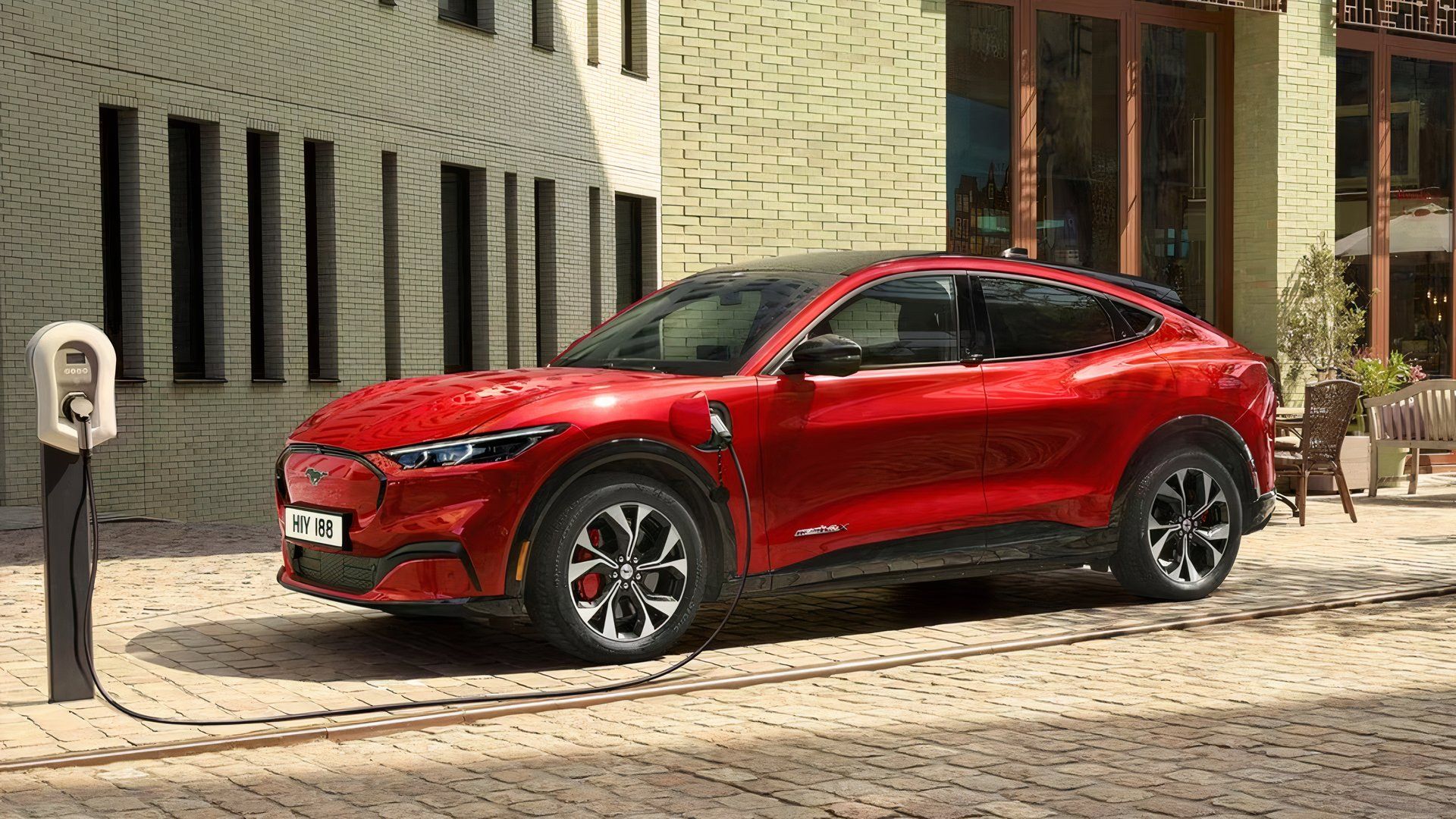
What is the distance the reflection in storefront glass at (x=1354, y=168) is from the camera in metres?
19.5

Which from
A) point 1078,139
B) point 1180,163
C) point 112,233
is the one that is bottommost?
point 112,233

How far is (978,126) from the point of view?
17.0 m

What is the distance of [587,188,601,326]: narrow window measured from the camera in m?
29.2

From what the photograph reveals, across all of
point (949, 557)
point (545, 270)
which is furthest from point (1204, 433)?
point (545, 270)

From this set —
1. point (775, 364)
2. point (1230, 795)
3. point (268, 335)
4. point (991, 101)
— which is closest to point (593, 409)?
point (775, 364)

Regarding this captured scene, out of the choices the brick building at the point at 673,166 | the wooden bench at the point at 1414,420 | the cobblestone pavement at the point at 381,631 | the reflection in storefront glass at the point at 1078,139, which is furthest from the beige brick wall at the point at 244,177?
the wooden bench at the point at 1414,420

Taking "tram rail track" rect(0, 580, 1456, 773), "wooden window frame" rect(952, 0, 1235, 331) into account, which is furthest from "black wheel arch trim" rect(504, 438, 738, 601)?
"wooden window frame" rect(952, 0, 1235, 331)

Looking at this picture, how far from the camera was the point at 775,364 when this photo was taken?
7.59 metres

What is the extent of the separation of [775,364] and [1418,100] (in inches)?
A: 622

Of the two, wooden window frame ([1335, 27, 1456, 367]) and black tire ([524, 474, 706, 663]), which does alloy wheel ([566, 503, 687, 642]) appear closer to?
black tire ([524, 474, 706, 663])

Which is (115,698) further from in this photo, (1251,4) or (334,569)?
(1251,4)

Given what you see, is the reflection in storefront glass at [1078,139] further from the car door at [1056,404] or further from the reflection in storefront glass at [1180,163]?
the car door at [1056,404]

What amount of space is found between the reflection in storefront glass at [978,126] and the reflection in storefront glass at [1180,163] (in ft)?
6.33

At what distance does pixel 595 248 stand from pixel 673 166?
15.9 meters
